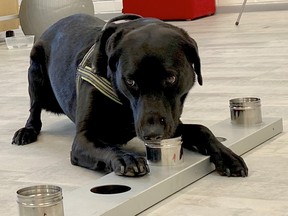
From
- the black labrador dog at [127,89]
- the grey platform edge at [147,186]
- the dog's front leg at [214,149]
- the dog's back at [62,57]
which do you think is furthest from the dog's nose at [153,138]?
the dog's back at [62,57]

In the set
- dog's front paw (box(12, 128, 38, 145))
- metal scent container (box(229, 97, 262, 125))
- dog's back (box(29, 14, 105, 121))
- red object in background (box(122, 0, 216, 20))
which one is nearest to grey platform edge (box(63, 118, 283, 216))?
metal scent container (box(229, 97, 262, 125))

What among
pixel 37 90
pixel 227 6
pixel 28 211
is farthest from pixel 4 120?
pixel 227 6

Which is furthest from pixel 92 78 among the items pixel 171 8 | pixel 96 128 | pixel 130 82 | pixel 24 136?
pixel 171 8

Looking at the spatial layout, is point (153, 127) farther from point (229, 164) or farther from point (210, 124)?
point (210, 124)

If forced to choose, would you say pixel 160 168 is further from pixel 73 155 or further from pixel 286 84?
pixel 286 84

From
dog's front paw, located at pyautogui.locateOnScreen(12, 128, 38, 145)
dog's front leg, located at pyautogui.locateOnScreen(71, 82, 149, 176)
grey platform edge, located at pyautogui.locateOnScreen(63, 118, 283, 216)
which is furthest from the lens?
dog's front paw, located at pyautogui.locateOnScreen(12, 128, 38, 145)

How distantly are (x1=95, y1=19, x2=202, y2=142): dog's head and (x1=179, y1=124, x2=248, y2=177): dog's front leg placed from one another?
16 centimetres

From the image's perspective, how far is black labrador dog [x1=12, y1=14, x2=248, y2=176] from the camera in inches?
72.6

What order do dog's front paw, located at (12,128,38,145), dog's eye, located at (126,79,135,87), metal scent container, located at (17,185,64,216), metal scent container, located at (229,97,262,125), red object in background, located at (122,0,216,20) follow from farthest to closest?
red object in background, located at (122,0,216,20)
dog's front paw, located at (12,128,38,145)
metal scent container, located at (229,97,262,125)
dog's eye, located at (126,79,135,87)
metal scent container, located at (17,185,64,216)

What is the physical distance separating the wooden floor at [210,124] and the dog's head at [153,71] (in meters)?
0.21

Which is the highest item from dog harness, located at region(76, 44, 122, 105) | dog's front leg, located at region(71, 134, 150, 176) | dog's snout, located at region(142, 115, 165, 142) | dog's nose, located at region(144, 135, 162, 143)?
dog harness, located at region(76, 44, 122, 105)

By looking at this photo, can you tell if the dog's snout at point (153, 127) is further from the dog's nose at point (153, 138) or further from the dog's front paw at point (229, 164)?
the dog's front paw at point (229, 164)

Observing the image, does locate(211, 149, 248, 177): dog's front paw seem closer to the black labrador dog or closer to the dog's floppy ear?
the black labrador dog

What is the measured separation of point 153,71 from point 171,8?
5.97 m
